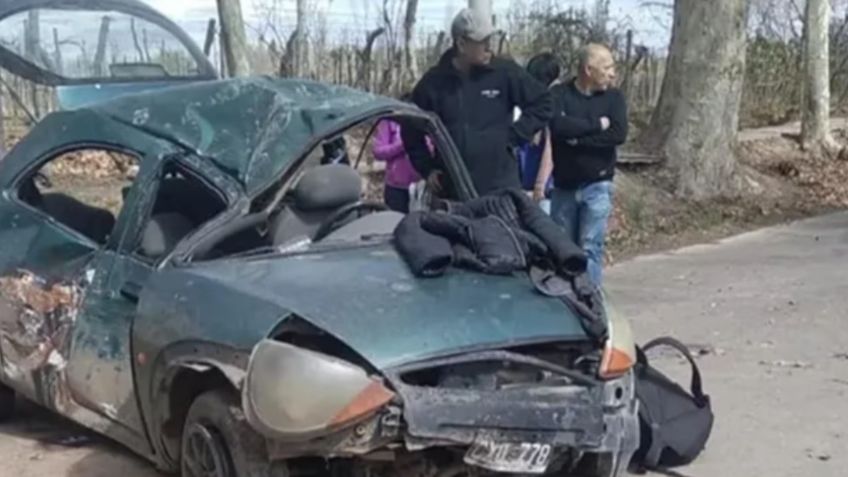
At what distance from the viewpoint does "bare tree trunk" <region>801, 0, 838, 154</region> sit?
20094mm

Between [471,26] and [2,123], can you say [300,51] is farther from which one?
[471,26]

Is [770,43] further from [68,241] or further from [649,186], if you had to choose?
[68,241]

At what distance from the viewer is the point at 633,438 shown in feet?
17.8

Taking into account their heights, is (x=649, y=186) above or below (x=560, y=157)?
below

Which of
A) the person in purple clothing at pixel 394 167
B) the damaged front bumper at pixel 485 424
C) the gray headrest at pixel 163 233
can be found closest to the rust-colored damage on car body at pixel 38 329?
the gray headrest at pixel 163 233

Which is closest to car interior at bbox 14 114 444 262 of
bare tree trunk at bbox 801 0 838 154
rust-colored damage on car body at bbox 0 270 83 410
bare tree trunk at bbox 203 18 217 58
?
rust-colored damage on car body at bbox 0 270 83 410

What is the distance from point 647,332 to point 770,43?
17.0 metres

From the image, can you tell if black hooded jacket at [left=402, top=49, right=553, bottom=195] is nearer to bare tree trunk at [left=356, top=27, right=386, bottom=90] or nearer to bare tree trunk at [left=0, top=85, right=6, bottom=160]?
bare tree trunk at [left=0, top=85, right=6, bottom=160]

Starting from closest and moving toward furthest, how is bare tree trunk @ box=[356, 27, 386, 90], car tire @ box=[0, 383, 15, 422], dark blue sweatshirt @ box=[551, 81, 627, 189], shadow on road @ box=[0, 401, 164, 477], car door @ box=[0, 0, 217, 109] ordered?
shadow on road @ box=[0, 401, 164, 477]
car tire @ box=[0, 383, 15, 422]
dark blue sweatshirt @ box=[551, 81, 627, 189]
car door @ box=[0, 0, 217, 109]
bare tree trunk @ box=[356, 27, 386, 90]

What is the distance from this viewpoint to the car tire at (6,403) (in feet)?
23.4

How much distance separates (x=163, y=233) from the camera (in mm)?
6062

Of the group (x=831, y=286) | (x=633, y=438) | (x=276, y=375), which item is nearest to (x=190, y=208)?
(x=276, y=375)

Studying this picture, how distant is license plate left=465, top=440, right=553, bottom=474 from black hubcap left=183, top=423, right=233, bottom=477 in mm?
916

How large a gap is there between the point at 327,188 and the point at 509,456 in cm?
166
